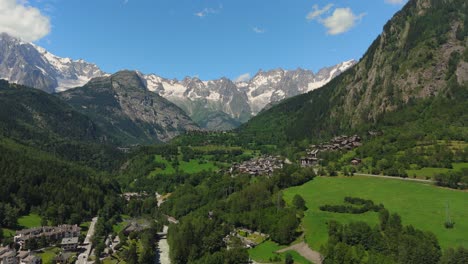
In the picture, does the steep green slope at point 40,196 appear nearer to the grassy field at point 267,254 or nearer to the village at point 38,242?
the village at point 38,242

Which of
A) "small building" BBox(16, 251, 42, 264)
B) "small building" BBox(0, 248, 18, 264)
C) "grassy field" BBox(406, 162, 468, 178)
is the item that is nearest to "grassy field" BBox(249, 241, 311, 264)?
"small building" BBox(16, 251, 42, 264)

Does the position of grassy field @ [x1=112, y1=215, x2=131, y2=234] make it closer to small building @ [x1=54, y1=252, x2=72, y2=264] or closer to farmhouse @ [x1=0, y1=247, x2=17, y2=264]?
small building @ [x1=54, y1=252, x2=72, y2=264]

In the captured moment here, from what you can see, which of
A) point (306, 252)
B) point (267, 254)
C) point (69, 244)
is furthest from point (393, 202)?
point (69, 244)

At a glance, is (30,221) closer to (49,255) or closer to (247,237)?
(49,255)

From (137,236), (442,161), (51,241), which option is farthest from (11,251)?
(442,161)

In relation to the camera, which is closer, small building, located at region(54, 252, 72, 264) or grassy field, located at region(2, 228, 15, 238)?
small building, located at region(54, 252, 72, 264)

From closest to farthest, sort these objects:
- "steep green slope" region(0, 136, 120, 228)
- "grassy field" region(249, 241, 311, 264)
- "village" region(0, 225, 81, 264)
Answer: "grassy field" region(249, 241, 311, 264), "village" region(0, 225, 81, 264), "steep green slope" region(0, 136, 120, 228)

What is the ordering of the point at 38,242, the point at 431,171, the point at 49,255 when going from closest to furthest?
the point at 49,255 < the point at 38,242 < the point at 431,171
